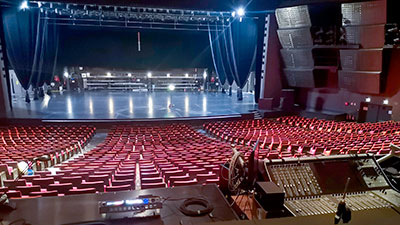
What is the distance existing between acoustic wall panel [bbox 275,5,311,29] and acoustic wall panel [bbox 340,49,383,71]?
13.0 feet

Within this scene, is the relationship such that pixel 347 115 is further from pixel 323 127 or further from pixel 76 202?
pixel 76 202

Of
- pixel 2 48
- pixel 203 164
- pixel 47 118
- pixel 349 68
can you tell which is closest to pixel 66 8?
pixel 2 48

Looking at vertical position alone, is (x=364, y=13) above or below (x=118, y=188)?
above

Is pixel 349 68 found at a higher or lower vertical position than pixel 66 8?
lower

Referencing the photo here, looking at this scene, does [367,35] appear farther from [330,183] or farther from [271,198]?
[271,198]

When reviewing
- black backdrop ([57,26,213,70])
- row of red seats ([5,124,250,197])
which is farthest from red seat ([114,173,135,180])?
black backdrop ([57,26,213,70])

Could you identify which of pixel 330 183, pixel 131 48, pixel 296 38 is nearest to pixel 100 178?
pixel 330 183

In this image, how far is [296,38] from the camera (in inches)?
830

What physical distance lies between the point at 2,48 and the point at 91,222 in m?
23.1

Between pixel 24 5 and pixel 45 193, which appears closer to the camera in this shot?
pixel 45 193

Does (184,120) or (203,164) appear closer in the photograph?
(203,164)

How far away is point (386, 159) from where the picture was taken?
11.5ft

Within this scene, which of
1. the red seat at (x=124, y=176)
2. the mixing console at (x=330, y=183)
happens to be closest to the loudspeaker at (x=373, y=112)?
the mixing console at (x=330, y=183)

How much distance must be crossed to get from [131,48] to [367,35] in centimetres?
2783
